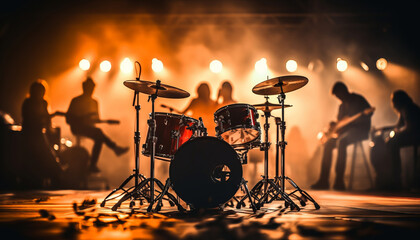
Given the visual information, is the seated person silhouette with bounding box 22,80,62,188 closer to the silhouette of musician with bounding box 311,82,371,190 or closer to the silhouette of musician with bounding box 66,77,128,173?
the silhouette of musician with bounding box 66,77,128,173

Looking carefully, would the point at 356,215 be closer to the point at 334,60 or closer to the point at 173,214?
the point at 173,214

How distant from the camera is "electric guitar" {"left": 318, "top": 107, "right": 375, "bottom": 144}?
7480mm

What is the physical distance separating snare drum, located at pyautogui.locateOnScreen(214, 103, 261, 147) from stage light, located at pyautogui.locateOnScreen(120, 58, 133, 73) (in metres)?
4.27

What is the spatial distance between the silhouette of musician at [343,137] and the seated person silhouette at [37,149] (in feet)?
20.1

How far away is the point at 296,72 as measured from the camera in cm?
783

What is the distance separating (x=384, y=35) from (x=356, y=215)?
20.6 feet

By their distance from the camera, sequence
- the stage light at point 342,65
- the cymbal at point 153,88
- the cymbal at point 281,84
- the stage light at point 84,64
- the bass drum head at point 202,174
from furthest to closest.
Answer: the stage light at point 342,65 < the stage light at point 84,64 < the cymbal at point 281,84 < the cymbal at point 153,88 < the bass drum head at point 202,174

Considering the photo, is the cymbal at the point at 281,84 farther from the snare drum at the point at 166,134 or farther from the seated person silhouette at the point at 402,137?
the seated person silhouette at the point at 402,137

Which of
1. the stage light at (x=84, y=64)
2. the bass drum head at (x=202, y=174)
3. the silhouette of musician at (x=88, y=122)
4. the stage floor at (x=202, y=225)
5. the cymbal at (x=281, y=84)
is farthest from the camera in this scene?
the stage light at (x=84, y=64)

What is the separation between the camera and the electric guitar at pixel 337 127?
7480 millimetres

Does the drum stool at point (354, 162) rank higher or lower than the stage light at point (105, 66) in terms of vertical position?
lower

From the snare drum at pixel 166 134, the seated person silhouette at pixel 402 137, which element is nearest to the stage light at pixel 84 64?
the snare drum at pixel 166 134

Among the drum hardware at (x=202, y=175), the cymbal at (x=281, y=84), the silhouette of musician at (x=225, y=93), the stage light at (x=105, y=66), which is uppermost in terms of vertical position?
the stage light at (x=105, y=66)

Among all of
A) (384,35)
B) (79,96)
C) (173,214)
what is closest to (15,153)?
(79,96)
